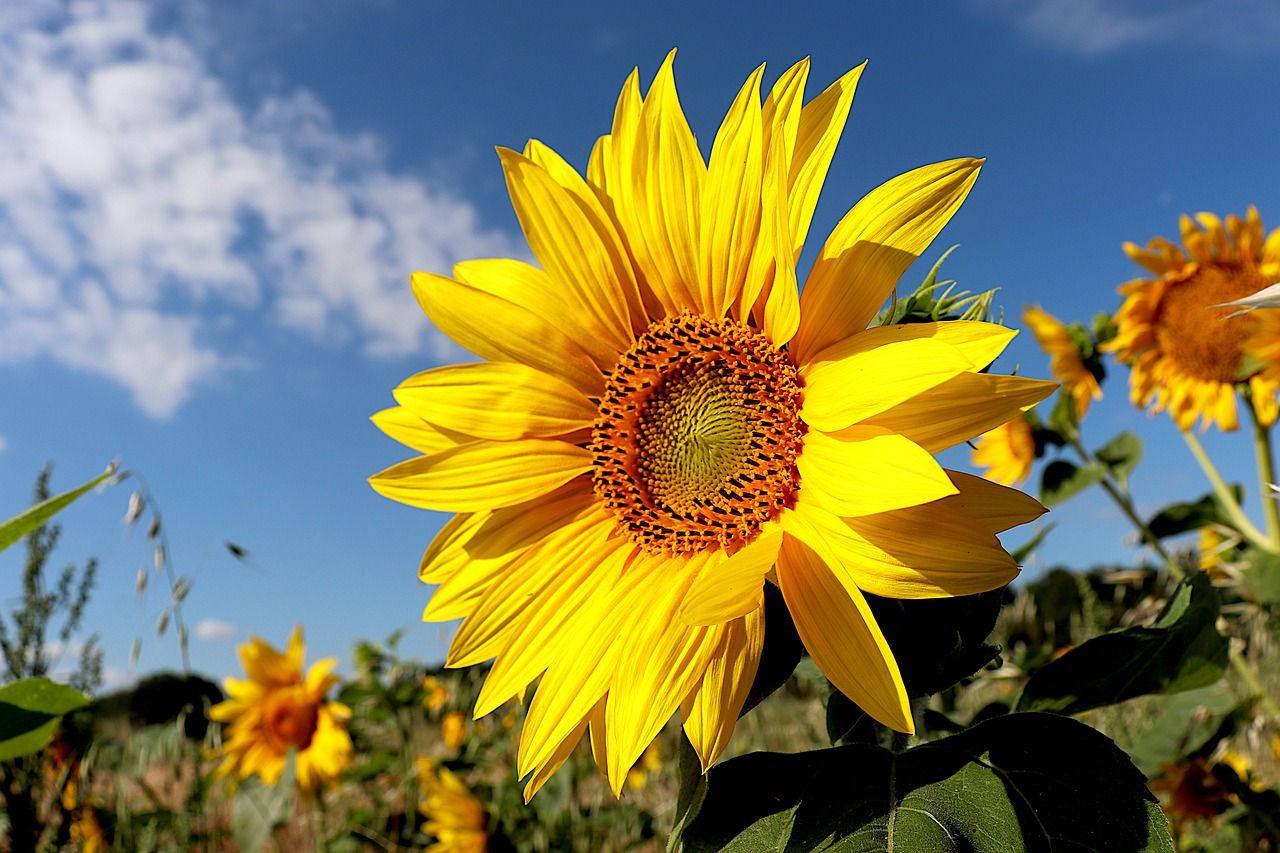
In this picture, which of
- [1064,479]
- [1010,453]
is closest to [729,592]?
[1064,479]

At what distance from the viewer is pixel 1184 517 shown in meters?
2.90

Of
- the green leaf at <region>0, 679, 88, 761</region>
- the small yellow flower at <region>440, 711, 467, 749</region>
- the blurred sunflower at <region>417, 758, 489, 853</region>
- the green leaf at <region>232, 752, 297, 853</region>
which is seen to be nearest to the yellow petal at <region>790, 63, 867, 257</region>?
the green leaf at <region>0, 679, 88, 761</region>

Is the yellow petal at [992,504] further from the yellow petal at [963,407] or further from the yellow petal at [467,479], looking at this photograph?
the yellow petal at [467,479]

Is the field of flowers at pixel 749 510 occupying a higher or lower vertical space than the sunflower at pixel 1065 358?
lower

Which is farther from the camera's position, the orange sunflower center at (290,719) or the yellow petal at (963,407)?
the orange sunflower center at (290,719)

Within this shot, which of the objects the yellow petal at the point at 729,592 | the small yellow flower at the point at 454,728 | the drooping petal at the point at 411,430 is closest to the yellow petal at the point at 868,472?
the yellow petal at the point at 729,592

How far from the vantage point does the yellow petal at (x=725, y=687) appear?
0.96 m

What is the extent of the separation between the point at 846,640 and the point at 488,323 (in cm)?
60

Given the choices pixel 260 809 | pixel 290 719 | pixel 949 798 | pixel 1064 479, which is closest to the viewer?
pixel 949 798

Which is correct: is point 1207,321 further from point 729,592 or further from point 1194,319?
point 729,592

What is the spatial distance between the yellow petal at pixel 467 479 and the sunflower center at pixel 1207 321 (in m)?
3.40

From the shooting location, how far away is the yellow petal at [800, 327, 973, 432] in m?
0.89

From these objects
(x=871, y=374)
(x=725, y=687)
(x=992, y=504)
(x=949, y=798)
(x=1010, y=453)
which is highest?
(x=1010, y=453)

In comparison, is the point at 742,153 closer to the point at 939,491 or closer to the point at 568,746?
the point at 939,491
